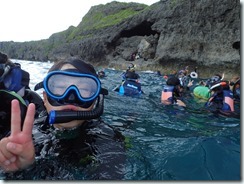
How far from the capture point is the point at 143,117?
179 inches

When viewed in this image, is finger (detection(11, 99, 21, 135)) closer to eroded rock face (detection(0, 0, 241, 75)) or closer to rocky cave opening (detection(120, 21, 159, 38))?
eroded rock face (detection(0, 0, 241, 75))

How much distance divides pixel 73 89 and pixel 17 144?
740 millimetres

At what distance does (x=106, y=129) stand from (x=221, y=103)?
12.1ft

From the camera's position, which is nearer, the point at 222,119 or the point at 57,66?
the point at 57,66

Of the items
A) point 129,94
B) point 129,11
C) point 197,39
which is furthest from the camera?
point 129,11

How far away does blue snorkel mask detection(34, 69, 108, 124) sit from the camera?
2008 mm

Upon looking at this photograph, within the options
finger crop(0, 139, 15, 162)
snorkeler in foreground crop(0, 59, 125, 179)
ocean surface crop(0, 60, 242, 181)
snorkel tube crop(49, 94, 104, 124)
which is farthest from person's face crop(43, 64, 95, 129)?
finger crop(0, 139, 15, 162)

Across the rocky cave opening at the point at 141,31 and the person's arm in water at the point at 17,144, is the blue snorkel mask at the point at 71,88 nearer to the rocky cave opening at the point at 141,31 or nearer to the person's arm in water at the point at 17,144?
the person's arm in water at the point at 17,144

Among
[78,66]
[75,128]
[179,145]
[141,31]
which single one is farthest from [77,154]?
[141,31]

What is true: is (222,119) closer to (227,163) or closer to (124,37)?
(227,163)

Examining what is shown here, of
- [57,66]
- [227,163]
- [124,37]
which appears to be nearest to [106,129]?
[57,66]

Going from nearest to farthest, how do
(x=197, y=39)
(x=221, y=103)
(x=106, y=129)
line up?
(x=106, y=129), (x=221, y=103), (x=197, y=39)

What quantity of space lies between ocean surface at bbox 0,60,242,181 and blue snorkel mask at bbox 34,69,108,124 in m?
0.58

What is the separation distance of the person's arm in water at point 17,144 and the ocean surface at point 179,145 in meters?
0.75
